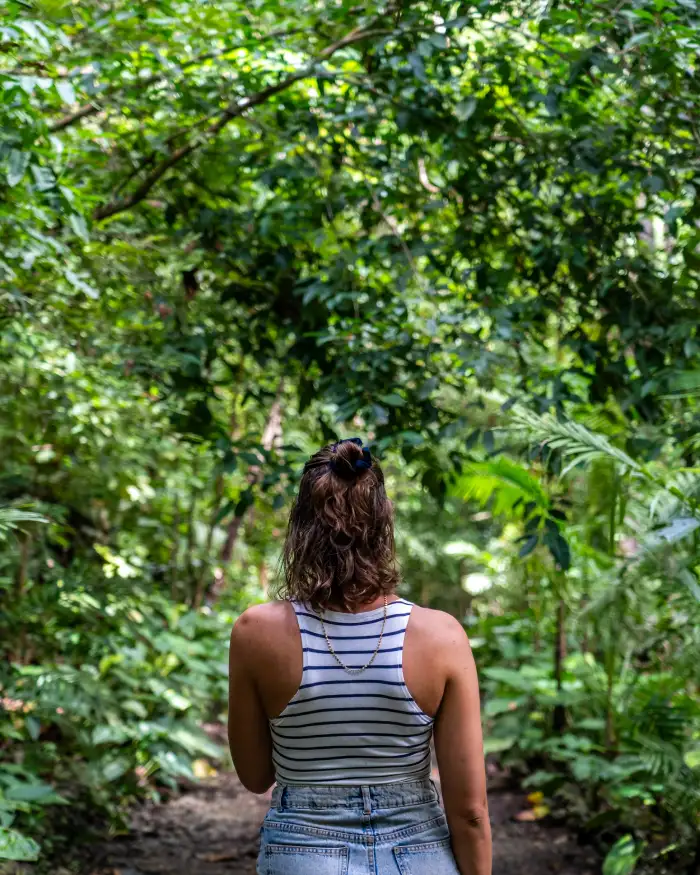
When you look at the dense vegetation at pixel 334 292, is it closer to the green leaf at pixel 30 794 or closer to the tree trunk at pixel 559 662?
the green leaf at pixel 30 794

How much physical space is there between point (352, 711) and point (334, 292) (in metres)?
2.31

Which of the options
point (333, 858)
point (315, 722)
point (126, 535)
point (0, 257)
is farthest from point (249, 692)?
point (126, 535)

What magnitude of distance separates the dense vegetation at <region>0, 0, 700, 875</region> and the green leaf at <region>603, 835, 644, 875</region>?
0.02 meters

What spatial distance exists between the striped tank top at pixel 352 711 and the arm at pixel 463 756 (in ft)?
0.18

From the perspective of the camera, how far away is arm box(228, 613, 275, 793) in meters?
1.77

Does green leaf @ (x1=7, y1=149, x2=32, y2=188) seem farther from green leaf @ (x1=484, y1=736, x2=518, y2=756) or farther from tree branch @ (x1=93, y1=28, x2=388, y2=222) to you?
green leaf @ (x1=484, y1=736, x2=518, y2=756)

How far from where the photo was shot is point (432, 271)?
4.39 m

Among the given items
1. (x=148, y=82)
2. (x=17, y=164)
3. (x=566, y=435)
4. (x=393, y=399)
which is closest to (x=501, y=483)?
(x=566, y=435)

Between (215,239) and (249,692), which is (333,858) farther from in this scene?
(215,239)

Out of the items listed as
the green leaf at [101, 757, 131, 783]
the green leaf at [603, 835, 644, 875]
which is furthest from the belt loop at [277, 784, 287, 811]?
the green leaf at [101, 757, 131, 783]

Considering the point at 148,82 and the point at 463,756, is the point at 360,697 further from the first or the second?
the point at 148,82

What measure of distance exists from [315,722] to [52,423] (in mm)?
2989

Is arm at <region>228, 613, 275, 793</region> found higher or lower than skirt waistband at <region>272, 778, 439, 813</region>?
higher

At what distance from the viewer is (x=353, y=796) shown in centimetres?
171
